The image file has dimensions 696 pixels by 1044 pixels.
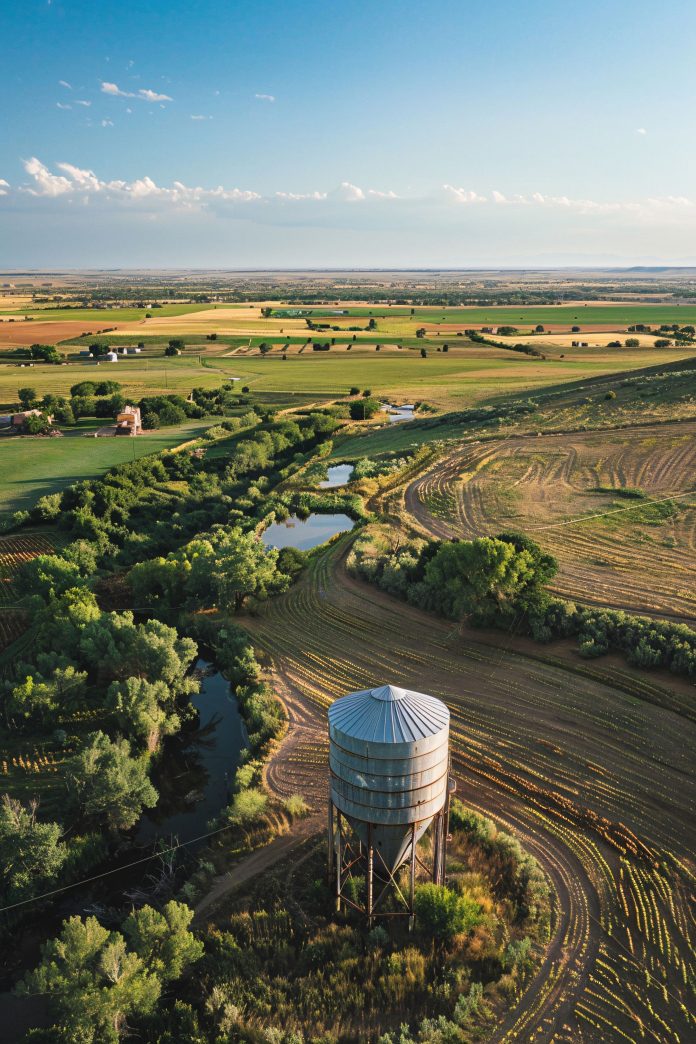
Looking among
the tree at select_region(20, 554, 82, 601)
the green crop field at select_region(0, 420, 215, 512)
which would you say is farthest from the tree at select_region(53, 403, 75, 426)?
the tree at select_region(20, 554, 82, 601)

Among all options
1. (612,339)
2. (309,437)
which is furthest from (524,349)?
(309,437)

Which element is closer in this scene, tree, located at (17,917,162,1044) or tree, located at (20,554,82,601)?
tree, located at (17,917,162,1044)

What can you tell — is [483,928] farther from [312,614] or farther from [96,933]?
[312,614]

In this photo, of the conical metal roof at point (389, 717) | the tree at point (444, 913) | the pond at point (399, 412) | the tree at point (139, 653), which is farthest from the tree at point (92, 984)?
the pond at point (399, 412)

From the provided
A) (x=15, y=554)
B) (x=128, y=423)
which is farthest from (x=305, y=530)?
(x=128, y=423)

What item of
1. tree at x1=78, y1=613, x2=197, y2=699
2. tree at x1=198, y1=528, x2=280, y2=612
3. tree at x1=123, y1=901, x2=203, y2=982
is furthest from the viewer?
tree at x1=198, y1=528, x2=280, y2=612

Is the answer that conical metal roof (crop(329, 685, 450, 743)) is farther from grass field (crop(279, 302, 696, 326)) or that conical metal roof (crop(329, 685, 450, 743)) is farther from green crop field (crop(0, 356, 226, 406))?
grass field (crop(279, 302, 696, 326))

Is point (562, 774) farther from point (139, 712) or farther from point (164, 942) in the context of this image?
point (139, 712)
